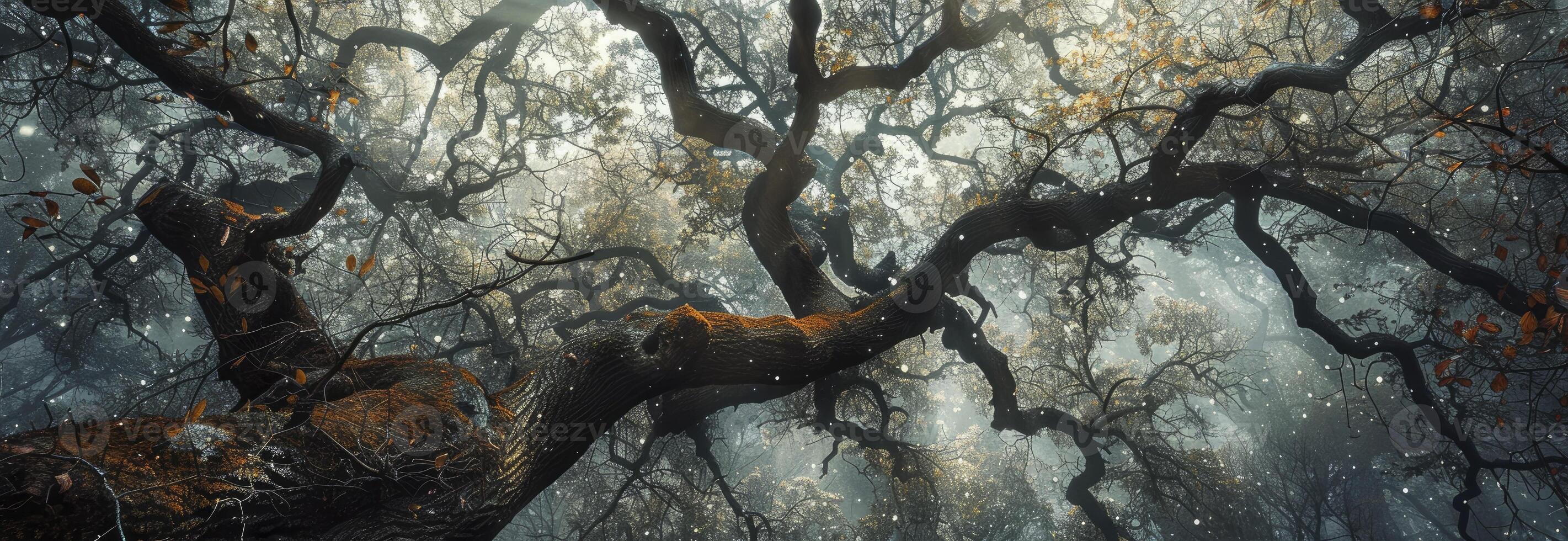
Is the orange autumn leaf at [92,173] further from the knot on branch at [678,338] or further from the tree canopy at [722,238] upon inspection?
the knot on branch at [678,338]

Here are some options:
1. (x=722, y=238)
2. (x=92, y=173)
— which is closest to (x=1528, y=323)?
(x=92, y=173)

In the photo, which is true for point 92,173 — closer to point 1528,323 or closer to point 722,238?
point 722,238

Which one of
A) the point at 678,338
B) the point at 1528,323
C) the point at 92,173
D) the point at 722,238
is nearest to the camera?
the point at 92,173

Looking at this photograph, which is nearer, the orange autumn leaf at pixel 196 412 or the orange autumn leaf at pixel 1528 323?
the orange autumn leaf at pixel 196 412

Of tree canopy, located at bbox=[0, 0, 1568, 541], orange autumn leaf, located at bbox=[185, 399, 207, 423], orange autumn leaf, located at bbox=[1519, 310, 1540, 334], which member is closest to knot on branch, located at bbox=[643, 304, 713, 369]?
tree canopy, located at bbox=[0, 0, 1568, 541]

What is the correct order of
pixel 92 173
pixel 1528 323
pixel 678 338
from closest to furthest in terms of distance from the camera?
pixel 92 173, pixel 1528 323, pixel 678 338

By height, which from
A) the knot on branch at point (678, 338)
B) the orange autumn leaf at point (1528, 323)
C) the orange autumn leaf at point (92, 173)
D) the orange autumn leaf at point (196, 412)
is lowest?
the orange autumn leaf at point (196, 412)

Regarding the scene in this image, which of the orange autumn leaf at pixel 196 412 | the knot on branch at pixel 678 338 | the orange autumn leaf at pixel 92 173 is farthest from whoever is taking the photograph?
the knot on branch at pixel 678 338

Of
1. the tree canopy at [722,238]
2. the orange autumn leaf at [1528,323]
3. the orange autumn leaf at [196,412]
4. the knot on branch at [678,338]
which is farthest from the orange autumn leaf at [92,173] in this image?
the orange autumn leaf at [1528,323]

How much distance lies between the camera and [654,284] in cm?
1311

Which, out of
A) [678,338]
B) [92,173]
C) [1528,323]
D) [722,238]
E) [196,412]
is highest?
[722,238]

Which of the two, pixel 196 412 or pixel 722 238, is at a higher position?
pixel 722 238

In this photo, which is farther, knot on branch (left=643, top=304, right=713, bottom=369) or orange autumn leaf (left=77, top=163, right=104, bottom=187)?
knot on branch (left=643, top=304, right=713, bottom=369)

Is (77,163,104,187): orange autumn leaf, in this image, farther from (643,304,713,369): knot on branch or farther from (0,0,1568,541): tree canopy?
(643,304,713,369): knot on branch
